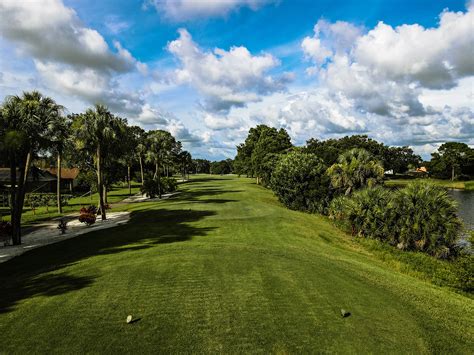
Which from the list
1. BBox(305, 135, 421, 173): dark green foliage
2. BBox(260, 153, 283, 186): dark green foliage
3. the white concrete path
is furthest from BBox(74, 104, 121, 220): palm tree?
BBox(305, 135, 421, 173): dark green foliage

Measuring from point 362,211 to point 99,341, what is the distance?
23.4 metres

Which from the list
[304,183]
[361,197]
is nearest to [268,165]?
[304,183]

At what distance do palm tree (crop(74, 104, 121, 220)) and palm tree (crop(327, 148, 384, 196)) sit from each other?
25645mm

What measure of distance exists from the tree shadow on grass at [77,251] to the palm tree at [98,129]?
24.2 ft

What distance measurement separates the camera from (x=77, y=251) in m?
16.0

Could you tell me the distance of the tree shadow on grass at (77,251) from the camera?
10414mm

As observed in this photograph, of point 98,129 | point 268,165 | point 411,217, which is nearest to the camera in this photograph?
point 411,217

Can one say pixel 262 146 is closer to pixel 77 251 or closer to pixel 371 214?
pixel 371 214

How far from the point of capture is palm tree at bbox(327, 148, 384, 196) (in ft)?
118

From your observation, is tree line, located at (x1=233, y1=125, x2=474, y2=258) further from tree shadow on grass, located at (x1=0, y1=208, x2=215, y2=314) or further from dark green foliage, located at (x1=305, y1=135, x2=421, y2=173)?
dark green foliage, located at (x1=305, y1=135, x2=421, y2=173)

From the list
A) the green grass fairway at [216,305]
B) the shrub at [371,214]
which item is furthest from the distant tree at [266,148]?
the green grass fairway at [216,305]

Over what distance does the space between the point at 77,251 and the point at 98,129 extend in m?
15.1

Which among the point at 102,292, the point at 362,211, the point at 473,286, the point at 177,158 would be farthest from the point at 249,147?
the point at 102,292

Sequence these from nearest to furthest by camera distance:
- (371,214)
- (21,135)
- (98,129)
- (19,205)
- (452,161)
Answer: (21,135), (19,205), (371,214), (98,129), (452,161)
